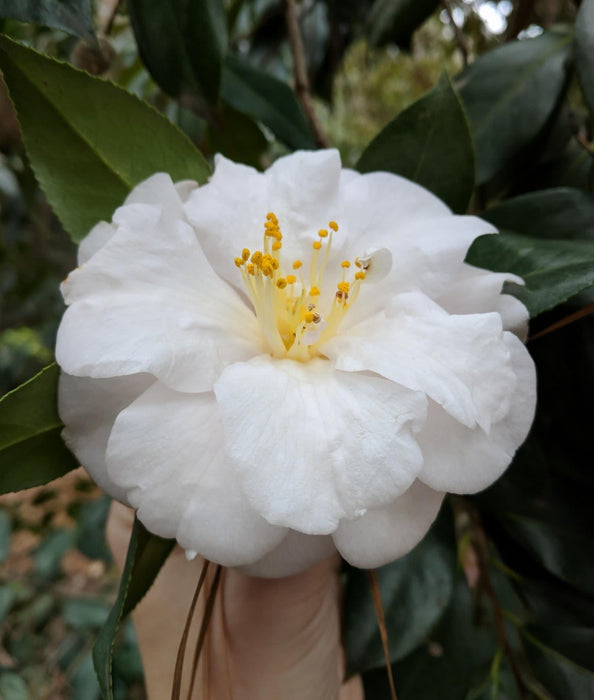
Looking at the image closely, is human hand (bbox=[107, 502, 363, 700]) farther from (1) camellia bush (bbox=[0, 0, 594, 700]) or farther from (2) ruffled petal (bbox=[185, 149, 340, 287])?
(2) ruffled petal (bbox=[185, 149, 340, 287])

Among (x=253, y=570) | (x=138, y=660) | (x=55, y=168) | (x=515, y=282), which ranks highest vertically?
(x=55, y=168)

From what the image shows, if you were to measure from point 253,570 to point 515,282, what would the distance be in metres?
0.28

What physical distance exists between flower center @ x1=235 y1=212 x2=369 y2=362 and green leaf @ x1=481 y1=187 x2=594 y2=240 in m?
0.19

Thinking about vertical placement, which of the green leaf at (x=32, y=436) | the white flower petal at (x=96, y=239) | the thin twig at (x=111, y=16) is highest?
the thin twig at (x=111, y=16)

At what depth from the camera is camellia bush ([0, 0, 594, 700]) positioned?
36cm

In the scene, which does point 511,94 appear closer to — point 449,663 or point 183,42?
point 183,42

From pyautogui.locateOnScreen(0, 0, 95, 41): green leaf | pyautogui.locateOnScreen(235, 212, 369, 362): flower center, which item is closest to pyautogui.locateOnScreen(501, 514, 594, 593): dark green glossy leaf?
pyautogui.locateOnScreen(235, 212, 369, 362): flower center

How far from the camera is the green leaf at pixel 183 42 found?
0.52 metres

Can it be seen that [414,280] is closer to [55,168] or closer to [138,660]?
[55,168]

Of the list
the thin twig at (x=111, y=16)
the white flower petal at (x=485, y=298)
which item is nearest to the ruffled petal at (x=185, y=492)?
the white flower petal at (x=485, y=298)

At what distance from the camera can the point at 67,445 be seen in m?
0.42

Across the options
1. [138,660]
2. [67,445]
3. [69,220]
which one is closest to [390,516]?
[67,445]

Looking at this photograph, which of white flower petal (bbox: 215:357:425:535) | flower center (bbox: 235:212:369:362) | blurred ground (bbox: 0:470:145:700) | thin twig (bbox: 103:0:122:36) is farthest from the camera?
blurred ground (bbox: 0:470:145:700)

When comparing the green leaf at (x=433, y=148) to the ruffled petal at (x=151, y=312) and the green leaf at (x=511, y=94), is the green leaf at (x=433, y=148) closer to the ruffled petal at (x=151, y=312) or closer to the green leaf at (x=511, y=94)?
the green leaf at (x=511, y=94)
